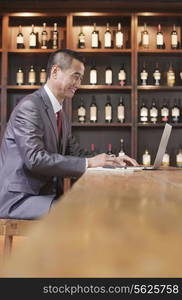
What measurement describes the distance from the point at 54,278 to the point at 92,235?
103 millimetres

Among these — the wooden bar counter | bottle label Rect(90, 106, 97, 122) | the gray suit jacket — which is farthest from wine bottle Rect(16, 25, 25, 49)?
the wooden bar counter

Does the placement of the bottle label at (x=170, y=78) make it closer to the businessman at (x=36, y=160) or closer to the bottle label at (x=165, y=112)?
the bottle label at (x=165, y=112)

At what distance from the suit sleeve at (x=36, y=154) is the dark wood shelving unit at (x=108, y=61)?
2.16m

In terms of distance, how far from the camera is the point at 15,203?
6.42ft

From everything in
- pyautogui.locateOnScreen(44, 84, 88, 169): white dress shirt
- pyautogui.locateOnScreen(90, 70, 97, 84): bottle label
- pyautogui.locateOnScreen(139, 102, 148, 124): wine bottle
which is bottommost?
pyautogui.locateOnScreen(44, 84, 88, 169): white dress shirt

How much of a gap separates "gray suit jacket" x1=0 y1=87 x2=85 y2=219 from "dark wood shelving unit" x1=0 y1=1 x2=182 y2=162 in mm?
2049

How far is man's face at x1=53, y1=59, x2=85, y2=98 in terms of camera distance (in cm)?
242

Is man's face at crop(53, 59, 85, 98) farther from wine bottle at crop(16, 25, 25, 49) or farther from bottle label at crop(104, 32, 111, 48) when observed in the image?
wine bottle at crop(16, 25, 25, 49)

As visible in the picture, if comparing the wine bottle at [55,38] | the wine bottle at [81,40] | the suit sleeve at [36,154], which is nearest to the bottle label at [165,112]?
the wine bottle at [81,40]

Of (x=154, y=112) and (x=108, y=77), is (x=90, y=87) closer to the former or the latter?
(x=108, y=77)

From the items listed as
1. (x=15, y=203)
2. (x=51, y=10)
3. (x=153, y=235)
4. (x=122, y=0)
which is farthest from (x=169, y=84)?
(x=153, y=235)

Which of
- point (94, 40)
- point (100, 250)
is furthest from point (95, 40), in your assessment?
point (100, 250)

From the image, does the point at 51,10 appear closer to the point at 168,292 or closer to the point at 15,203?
the point at 15,203

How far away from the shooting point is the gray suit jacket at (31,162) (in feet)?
6.35
